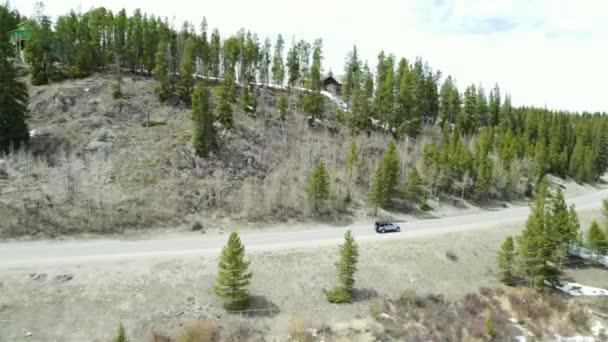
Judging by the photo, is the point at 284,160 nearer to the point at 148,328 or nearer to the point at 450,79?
the point at 148,328

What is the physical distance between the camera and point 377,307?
27641 millimetres

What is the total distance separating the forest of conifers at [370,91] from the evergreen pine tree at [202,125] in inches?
515

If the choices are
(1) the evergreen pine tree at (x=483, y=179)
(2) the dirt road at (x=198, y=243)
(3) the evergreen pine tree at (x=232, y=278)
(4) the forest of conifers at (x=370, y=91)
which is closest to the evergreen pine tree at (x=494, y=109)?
(4) the forest of conifers at (x=370, y=91)

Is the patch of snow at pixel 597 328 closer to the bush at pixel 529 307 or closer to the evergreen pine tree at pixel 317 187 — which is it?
the bush at pixel 529 307

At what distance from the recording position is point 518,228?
44125mm

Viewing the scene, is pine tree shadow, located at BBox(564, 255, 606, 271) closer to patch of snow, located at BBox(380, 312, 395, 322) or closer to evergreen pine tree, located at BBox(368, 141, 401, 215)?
evergreen pine tree, located at BBox(368, 141, 401, 215)

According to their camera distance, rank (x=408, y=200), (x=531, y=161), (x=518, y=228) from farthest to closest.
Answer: (x=531, y=161), (x=408, y=200), (x=518, y=228)

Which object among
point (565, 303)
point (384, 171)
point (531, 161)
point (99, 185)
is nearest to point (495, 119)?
point (531, 161)

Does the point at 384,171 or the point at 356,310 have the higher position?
the point at 384,171

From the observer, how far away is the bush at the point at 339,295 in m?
27.9

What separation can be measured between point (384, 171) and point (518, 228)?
669 inches

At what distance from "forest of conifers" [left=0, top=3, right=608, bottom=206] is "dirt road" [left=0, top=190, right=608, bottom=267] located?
38.3ft

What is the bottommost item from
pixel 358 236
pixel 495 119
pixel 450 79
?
pixel 358 236

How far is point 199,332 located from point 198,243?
463 inches
